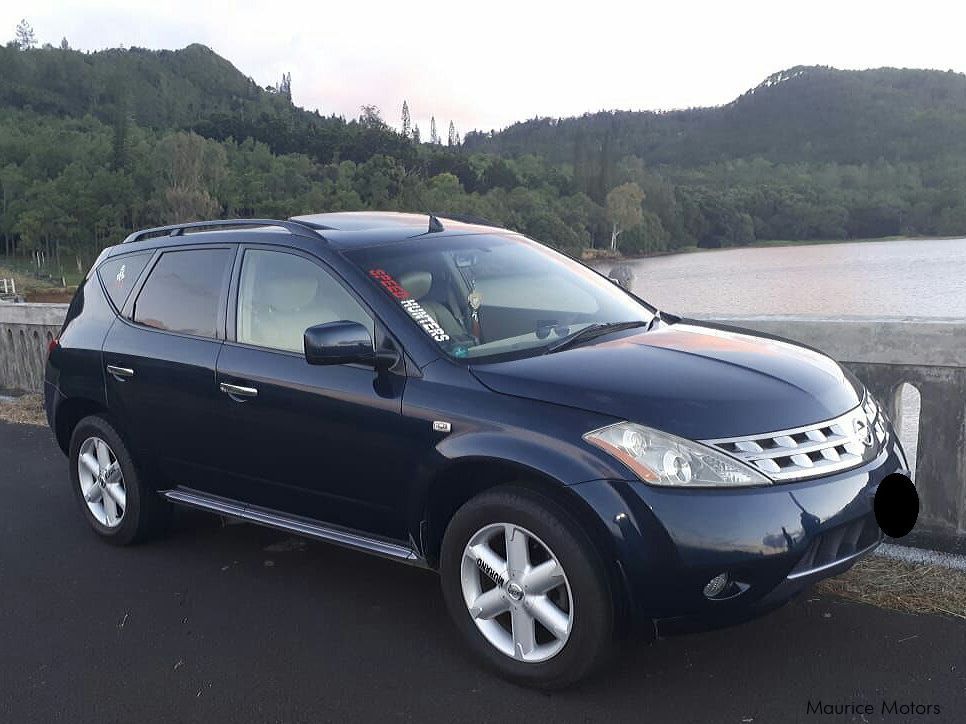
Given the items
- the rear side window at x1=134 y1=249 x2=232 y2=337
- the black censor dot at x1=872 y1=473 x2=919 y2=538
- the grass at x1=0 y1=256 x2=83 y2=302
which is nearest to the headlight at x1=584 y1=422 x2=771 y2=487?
the black censor dot at x1=872 y1=473 x2=919 y2=538

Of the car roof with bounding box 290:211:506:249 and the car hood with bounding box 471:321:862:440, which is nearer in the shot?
the car hood with bounding box 471:321:862:440

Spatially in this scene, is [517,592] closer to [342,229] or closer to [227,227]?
[342,229]

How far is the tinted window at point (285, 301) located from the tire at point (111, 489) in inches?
45.7

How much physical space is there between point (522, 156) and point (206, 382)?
11986cm

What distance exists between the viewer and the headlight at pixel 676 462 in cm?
297

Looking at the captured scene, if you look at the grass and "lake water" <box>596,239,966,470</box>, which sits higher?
"lake water" <box>596,239,966,470</box>

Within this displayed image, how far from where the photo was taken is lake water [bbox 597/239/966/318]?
29.9 m

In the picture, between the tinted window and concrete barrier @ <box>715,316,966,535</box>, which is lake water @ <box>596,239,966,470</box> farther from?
the tinted window

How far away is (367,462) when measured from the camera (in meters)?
3.70

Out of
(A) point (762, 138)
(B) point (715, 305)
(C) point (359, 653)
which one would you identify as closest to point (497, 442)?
(C) point (359, 653)

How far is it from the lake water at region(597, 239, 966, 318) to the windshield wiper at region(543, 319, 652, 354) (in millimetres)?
10017

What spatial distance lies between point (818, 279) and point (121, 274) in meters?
42.1

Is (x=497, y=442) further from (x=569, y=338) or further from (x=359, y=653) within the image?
(x=359, y=653)

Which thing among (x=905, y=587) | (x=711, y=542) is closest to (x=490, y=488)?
(x=711, y=542)
